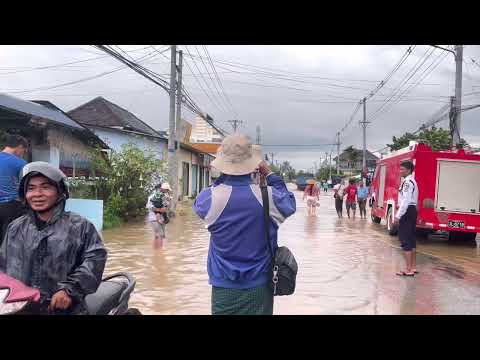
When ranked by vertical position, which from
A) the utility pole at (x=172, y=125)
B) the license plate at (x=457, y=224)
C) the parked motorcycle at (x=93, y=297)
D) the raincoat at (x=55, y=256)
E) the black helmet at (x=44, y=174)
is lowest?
the license plate at (x=457, y=224)

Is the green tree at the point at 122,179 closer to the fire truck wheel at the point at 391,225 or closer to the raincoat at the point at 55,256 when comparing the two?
the fire truck wheel at the point at 391,225

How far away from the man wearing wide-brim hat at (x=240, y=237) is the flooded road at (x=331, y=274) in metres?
2.96

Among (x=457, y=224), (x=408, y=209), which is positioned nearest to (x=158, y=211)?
(x=408, y=209)

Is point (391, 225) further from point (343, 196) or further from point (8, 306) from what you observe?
point (8, 306)

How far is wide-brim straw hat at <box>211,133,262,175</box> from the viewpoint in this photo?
3268 millimetres

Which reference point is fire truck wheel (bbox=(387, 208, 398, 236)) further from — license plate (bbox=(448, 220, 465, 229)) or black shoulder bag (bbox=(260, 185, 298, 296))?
black shoulder bag (bbox=(260, 185, 298, 296))

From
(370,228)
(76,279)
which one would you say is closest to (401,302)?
(76,279)

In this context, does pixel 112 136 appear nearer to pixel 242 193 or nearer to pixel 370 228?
pixel 370 228

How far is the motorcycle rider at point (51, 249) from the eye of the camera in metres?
2.71

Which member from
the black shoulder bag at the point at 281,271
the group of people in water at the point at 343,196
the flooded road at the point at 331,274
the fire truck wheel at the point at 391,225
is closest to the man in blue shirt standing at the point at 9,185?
the flooded road at the point at 331,274

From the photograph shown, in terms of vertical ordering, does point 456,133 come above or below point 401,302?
above

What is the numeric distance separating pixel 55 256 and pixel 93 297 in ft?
1.73

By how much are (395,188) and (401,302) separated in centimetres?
874

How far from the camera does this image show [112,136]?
23.6m
